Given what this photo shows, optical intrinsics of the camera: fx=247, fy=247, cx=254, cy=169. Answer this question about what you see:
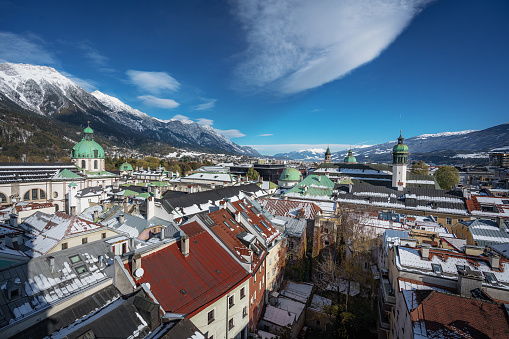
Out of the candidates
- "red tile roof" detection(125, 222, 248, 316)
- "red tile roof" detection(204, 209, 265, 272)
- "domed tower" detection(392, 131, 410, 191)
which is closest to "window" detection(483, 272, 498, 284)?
"red tile roof" detection(204, 209, 265, 272)

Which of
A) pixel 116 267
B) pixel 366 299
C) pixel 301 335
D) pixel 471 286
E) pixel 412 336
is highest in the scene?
pixel 116 267

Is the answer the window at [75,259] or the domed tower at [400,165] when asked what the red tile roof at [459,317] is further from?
the domed tower at [400,165]

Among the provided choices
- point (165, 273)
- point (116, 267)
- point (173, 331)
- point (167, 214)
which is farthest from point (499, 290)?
point (167, 214)

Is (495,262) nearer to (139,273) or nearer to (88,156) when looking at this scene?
(139,273)

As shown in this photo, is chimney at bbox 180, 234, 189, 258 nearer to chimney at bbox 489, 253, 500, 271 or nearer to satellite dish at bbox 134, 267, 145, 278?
satellite dish at bbox 134, 267, 145, 278

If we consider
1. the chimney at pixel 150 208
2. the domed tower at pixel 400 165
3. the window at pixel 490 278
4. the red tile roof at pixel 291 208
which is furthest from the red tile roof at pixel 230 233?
the domed tower at pixel 400 165

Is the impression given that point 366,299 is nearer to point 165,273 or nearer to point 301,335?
point 301,335

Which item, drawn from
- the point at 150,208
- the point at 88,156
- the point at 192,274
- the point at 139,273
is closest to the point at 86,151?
the point at 88,156
